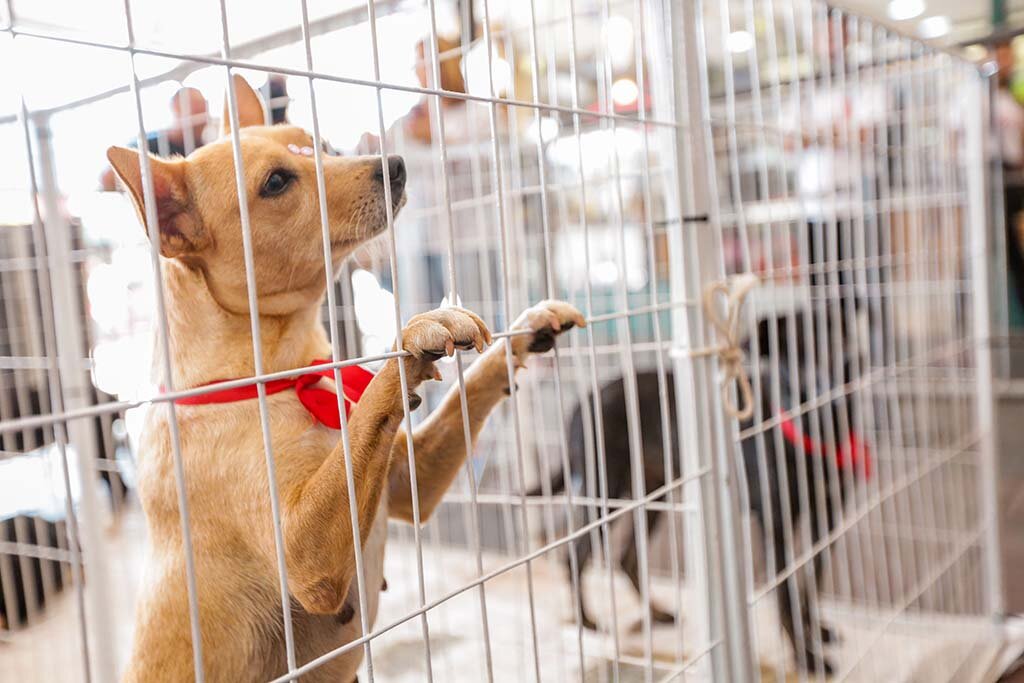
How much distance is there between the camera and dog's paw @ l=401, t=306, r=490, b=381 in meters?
0.76

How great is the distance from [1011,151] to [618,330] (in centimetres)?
335

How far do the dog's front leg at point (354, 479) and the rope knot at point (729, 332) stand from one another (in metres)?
0.48

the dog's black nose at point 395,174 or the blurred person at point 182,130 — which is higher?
the blurred person at point 182,130

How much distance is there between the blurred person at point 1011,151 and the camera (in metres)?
4.20

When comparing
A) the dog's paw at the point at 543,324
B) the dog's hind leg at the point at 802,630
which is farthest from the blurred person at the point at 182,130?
the dog's hind leg at the point at 802,630

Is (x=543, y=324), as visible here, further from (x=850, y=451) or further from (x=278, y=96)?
(x=850, y=451)

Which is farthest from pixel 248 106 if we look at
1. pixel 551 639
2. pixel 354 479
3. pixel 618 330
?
pixel 551 639

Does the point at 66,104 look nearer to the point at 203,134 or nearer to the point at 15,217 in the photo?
the point at 203,134

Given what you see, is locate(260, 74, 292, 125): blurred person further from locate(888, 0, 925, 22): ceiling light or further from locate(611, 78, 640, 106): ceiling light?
locate(888, 0, 925, 22): ceiling light

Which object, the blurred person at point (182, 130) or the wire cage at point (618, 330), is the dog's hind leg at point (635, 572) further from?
the blurred person at point (182, 130)

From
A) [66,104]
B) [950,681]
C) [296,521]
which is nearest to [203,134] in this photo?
[66,104]

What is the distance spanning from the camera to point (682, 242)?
1160mm

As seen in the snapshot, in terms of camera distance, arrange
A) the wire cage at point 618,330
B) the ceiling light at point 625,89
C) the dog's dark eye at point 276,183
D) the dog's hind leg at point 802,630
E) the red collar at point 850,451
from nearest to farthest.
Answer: the dog's dark eye at point 276,183, the wire cage at point 618,330, the dog's hind leg at point 802,630, the red collar at point 850,451, the ceiling light at point 625,89

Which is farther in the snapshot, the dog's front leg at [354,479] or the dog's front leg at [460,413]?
the dog's front leg at [460,413]
